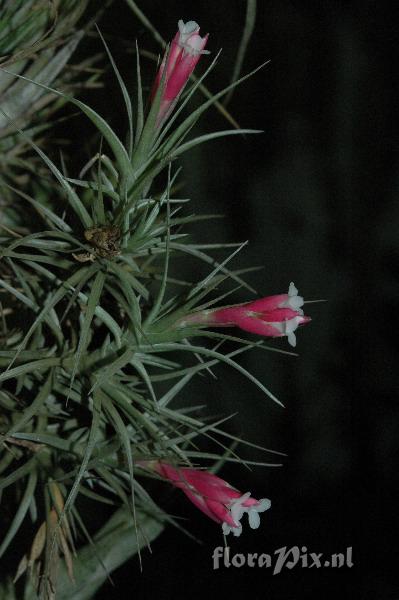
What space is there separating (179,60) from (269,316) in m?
0.23

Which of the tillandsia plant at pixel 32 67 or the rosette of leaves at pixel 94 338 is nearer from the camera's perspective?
the rosette of leaves at pixel 94 338

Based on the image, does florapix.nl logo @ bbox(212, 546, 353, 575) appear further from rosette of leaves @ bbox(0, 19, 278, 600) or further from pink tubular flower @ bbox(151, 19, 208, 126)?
pink tubular flower @ bbox(151, 19, 208, 126)

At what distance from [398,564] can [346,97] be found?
65 centimetres

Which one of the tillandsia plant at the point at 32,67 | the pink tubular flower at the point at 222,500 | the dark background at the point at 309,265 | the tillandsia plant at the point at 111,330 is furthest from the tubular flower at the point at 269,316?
the dark background at the point at 309,265

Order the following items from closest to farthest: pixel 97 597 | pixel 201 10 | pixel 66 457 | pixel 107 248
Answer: pixel 107 248 → pixel 66 457 → pixel 97 597 → pixel 201 10

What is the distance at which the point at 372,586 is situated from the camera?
3.13 feet

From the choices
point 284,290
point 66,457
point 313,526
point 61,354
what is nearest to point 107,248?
point 61,354

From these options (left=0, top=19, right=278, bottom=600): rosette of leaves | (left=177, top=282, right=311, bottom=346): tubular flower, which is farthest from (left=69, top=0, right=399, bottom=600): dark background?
(left=177, top=282, right=311, bottom=346): tubular flower

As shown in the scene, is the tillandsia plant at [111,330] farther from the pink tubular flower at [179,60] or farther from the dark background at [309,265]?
the dark background at [309,265]

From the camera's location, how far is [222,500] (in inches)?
23.3

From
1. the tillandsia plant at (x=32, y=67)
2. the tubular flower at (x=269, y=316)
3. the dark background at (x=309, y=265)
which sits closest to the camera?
the tubular flower at (x=269, y=316)

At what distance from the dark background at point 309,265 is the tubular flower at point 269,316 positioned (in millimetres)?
432

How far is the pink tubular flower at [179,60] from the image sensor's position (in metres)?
0.56

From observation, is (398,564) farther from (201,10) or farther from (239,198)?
(201,10)
